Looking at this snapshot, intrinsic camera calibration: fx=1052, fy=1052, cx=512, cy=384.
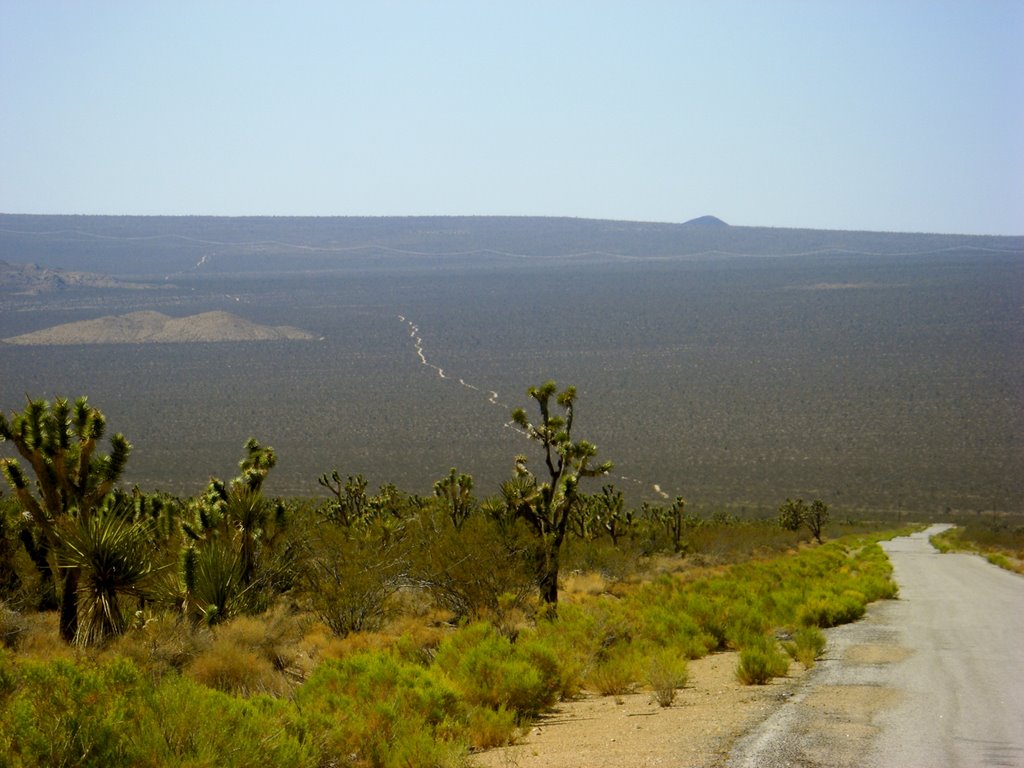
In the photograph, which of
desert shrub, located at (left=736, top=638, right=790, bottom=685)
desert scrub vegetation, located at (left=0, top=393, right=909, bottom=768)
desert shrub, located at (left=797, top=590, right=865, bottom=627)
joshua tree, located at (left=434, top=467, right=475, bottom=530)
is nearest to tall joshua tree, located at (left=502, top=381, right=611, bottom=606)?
desert scrub vegetation, located at (left=0, top=393, right=909, bottom=768)

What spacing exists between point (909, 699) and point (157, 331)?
368 feet

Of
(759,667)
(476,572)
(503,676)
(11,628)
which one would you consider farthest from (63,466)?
(759,667)

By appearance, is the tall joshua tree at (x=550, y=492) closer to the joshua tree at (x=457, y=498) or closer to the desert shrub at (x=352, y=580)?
the desert shrub at (x=352, y=580)

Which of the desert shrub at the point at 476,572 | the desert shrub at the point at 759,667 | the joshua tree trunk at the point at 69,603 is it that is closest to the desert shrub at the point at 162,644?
the joshua tree trunk at the point at 69,603

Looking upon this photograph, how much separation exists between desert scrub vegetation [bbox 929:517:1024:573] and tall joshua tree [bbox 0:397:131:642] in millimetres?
24968

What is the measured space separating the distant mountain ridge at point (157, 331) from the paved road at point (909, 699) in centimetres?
9895

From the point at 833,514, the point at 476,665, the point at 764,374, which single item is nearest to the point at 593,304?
the point at 764,374

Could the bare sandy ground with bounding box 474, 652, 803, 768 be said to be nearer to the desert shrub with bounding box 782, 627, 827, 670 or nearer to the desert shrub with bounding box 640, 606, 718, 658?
the desert shrub with bounding box 782, 627, 827, 670

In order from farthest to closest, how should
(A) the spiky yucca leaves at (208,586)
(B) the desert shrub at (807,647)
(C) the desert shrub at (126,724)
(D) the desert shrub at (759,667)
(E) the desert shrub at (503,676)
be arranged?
(A) the spiky yucca leaves at (208,586) < (B) the desert shrub at (807,647) < (D) the desert shrub at (759,667) < (E) the desert shrub at (503,676) < (C) the desert shrub at (126,724)

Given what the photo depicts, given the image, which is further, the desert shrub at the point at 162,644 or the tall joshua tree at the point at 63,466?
the tall joshua tree at the point at 63,466

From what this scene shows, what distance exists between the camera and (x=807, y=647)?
42.7ft

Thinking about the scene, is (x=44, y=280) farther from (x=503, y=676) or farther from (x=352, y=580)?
(x=503, y=676)

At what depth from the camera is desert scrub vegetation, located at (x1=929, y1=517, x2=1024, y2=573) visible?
34.0 m

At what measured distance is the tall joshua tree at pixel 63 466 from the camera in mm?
15609
